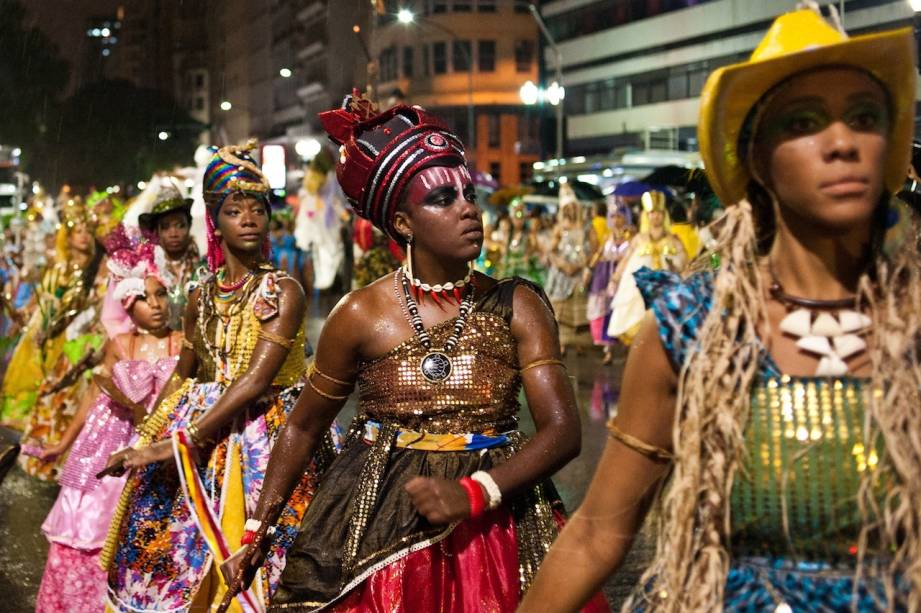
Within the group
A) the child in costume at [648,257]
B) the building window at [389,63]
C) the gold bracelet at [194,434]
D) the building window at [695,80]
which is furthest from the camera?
the building window at [389,63]

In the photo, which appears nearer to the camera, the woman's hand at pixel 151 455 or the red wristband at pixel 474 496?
the red wristband at pixel 474 496

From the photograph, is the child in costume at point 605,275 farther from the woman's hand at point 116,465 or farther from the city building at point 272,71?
the city building at point 272,71

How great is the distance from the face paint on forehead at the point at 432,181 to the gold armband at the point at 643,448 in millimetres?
1673

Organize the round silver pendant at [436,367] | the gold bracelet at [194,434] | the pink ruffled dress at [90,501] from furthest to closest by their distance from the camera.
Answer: the pink ruffled dress at [90,501]
the gold bracelet at [194,434]
the round silver pendant at [436,367]

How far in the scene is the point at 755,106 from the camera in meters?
2.60

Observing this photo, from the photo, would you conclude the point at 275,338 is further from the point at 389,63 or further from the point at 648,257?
the point at 389,63

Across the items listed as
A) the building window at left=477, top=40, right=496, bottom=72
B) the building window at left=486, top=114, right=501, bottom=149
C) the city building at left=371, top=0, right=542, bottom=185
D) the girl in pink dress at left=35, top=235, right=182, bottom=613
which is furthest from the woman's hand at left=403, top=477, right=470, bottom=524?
the building window at left=477, top=40, right=496, bottom=72

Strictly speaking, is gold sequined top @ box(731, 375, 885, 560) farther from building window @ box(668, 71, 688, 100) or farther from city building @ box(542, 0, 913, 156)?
building window @ box(668, 71, 688, 100)

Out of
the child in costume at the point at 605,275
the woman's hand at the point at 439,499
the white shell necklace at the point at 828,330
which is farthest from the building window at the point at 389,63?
the white shell necklace at the point at 828,330

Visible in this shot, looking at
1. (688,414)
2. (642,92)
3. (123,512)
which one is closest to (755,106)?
(688,414)

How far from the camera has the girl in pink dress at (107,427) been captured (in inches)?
257

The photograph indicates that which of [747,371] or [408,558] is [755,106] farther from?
[408,558]

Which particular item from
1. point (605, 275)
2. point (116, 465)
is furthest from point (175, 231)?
point (605, 275)

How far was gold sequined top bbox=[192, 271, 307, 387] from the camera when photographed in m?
5.54
